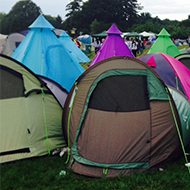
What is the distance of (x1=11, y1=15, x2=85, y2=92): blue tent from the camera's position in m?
9.03

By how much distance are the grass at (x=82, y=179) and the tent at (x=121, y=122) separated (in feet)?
0.43

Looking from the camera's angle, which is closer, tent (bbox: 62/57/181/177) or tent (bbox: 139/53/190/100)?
tent (bbox: 62/57/181/177)

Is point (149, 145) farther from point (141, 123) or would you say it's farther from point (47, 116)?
point (47, 116)

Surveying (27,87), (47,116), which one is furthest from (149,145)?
(27,87)

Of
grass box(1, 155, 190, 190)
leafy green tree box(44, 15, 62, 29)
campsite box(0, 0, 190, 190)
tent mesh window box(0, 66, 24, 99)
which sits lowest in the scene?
grass box(1, 155, 190, 190)

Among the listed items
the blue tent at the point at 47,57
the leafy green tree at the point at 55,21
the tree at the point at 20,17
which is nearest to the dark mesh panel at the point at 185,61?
the blue tent at the point at 47,57

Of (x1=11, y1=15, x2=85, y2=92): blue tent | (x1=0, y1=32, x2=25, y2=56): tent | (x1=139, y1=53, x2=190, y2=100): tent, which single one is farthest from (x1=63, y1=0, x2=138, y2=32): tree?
(x1=139, y1=53, x2=190, y2=100): tent

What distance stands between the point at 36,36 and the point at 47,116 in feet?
17.3

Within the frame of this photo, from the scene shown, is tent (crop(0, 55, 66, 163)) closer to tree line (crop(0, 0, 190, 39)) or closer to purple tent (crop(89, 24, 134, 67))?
purple tent (crop(89, 24, 134, 67))

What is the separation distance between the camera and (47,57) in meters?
9.37

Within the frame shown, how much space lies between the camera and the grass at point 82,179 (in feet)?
12.9

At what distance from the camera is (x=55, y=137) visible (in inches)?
209

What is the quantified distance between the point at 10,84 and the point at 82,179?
2.12 metres

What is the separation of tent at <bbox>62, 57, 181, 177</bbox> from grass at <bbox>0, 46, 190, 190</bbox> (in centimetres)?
13
